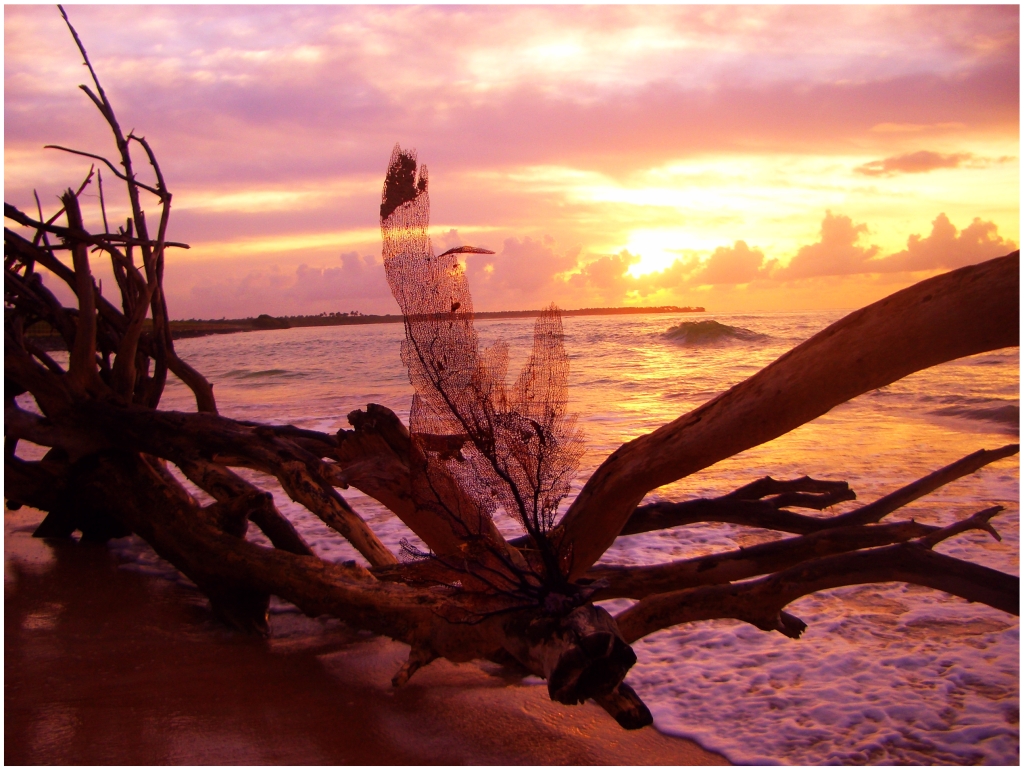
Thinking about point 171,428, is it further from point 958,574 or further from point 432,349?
point 958,574

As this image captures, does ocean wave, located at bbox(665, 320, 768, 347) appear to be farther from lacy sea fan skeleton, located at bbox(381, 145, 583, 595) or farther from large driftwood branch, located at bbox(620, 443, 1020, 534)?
lacy sea fan skeleton, located at bbox(381, 145, 583, 595)

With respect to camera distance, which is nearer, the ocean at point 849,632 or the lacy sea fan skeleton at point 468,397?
the lacy sea fan skeleton at point 468,397

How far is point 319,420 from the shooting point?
13.2m

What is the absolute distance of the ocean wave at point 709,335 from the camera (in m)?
35.6

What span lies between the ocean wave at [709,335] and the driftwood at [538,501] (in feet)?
107

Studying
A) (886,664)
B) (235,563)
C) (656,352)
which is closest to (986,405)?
(886,664)

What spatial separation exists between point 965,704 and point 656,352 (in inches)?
1071

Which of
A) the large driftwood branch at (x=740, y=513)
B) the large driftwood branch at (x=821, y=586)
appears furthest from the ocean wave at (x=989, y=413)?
the large driftwood branch at (x=821, y=586)

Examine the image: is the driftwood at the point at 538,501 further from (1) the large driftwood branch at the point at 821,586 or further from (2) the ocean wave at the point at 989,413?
(2) the ocean wave at the point at 989,413

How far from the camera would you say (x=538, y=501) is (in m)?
2.54

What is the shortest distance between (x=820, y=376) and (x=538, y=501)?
3.42 feet

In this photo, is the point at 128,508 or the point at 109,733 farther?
the point at 128,508

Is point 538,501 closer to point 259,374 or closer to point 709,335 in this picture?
point 259,374

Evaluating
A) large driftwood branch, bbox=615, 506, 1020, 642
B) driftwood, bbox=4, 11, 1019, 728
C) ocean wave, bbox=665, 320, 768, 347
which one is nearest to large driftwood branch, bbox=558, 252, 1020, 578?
driftwood, bbox=4, 11, 1019, 728
